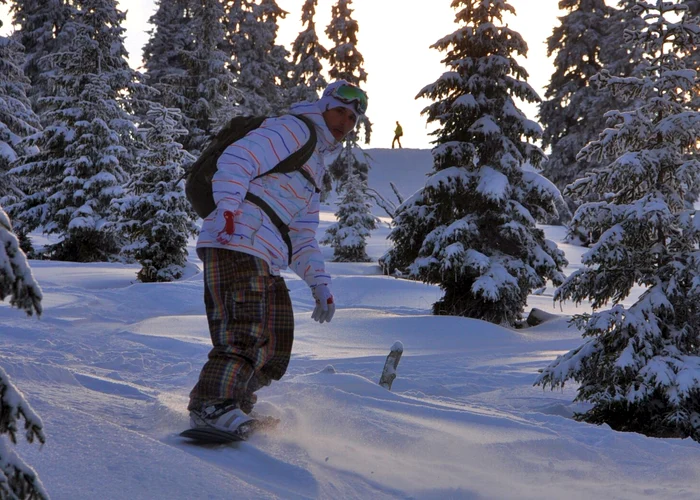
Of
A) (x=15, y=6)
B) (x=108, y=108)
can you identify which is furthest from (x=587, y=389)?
(x=15, y=6)

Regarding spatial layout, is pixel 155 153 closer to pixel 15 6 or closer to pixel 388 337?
pixel 388 337

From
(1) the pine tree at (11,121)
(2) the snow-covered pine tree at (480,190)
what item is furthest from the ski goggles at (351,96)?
(1) the pine tree at (11,121)

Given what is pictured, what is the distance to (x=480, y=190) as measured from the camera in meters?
11.1

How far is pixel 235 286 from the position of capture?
3.39 metres

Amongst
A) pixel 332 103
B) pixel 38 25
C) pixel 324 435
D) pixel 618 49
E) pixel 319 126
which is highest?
pixel 38 25

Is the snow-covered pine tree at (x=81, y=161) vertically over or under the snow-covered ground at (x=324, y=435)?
over

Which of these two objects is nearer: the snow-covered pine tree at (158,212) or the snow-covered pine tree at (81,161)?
the snow-covered pine tree at (158,212)

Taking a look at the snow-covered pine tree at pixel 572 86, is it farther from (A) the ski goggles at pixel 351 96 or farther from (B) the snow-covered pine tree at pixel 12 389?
(B) the snow-covered pine tree at pixel 12 389

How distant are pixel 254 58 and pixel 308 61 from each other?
4191mm

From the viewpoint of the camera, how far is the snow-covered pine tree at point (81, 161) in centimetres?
1938

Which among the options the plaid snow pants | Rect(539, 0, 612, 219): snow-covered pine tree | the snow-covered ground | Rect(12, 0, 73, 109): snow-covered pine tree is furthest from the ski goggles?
Rect(12, 0, 73, 109): snow-covered pine tree

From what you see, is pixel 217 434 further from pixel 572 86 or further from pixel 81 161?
pixel 572 86

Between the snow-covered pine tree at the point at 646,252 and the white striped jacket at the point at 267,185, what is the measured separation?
9.21ft

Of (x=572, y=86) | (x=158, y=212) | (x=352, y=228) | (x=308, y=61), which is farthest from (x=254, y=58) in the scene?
(x=158, y=212)
